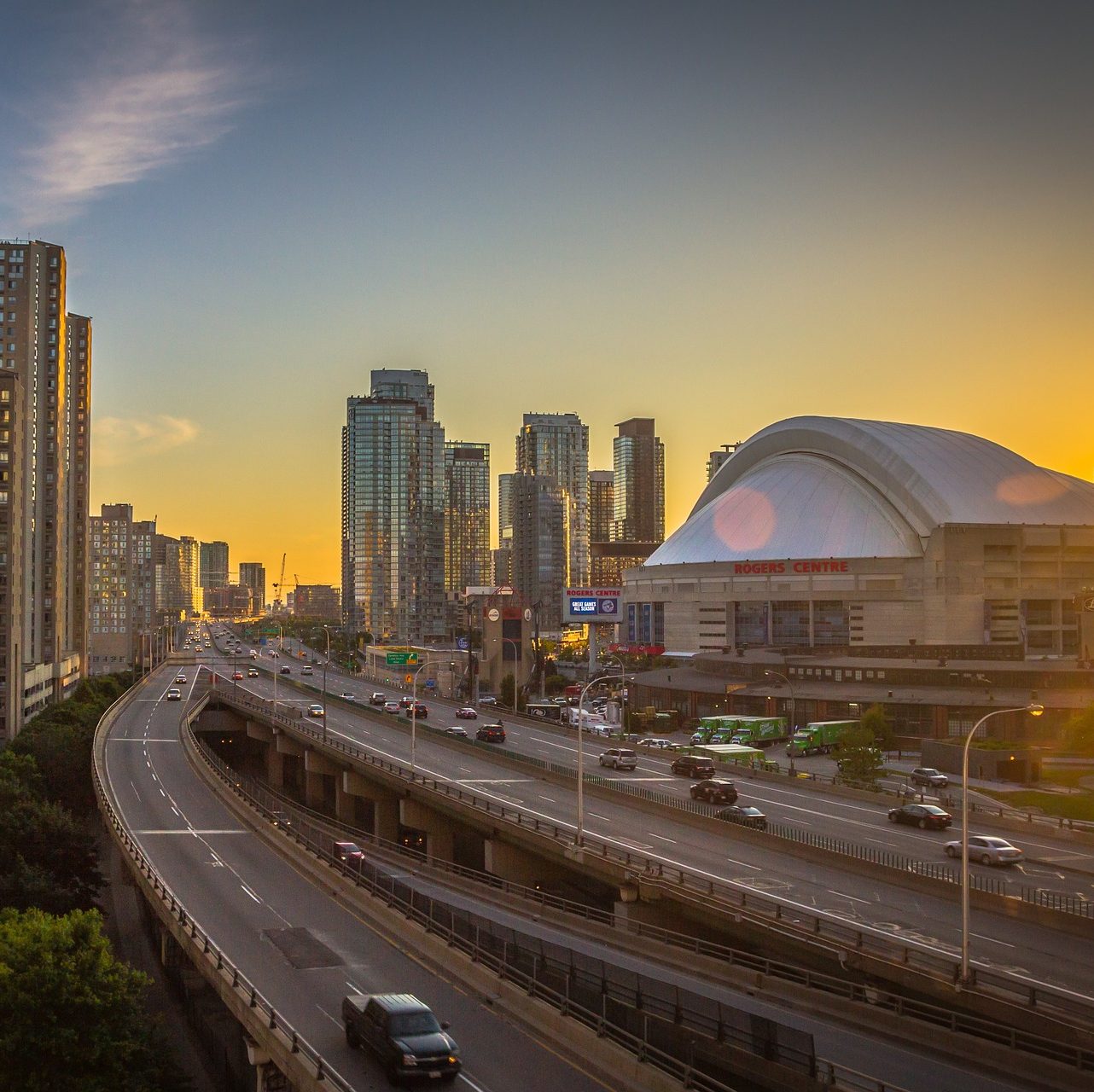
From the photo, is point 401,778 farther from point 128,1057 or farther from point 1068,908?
point 1068,908

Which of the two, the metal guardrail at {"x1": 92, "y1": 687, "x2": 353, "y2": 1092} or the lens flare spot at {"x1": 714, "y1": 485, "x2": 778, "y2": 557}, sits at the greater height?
the lens flare spot at {"x1": 714, "y1": 485, "x2": 778, "y2": 557}

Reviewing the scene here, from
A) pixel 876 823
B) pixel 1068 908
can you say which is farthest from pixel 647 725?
pixel 1068 908

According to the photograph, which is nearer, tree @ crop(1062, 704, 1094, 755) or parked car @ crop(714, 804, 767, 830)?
parked car @ crop(714, 804, 767, 830)

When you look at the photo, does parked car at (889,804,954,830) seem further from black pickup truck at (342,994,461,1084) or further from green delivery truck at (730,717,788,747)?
green delivery truck at (730,717,788,747)

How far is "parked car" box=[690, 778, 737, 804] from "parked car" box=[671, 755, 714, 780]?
8382 millimetres

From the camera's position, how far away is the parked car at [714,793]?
5272 cm

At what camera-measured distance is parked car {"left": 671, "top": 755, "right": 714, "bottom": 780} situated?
62.3 m

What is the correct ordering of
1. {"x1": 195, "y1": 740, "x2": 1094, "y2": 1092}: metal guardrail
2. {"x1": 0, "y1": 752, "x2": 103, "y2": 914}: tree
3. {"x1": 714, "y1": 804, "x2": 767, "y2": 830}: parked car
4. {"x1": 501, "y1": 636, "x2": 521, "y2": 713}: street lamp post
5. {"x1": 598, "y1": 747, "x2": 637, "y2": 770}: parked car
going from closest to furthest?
{"x1": 195, "y1": 740, "x2": 1094, "y2": 1092}: metal guardrail < {"x1": 714, "y1": 804, "x2": 767, "y2": 830}: parked car < {"x1": 0, "y1": 752, "x2": 103, "y2": 914}: tree < {"x1": 598, "y1": 747, "x2": 637, "y2": 770}: parked car < {"x1": 501, "y1": 636, "x2": 521, "y2": 713}: street lamp post

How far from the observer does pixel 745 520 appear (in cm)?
14612

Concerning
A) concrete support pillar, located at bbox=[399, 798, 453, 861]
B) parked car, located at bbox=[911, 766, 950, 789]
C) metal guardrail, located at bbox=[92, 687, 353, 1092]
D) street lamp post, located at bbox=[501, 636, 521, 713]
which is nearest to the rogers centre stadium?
street lamp post, located at bbox=[501, 636, 521, 713]

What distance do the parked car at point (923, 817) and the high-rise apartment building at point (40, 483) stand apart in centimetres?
7612

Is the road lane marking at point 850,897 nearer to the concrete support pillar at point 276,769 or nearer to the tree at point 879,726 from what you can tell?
the tree at point 879,726

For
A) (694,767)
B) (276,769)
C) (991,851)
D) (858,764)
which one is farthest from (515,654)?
(991,851)

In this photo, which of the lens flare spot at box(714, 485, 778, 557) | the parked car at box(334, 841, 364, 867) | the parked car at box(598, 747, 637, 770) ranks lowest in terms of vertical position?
the parked car at box(334, 841, 364, 867)
